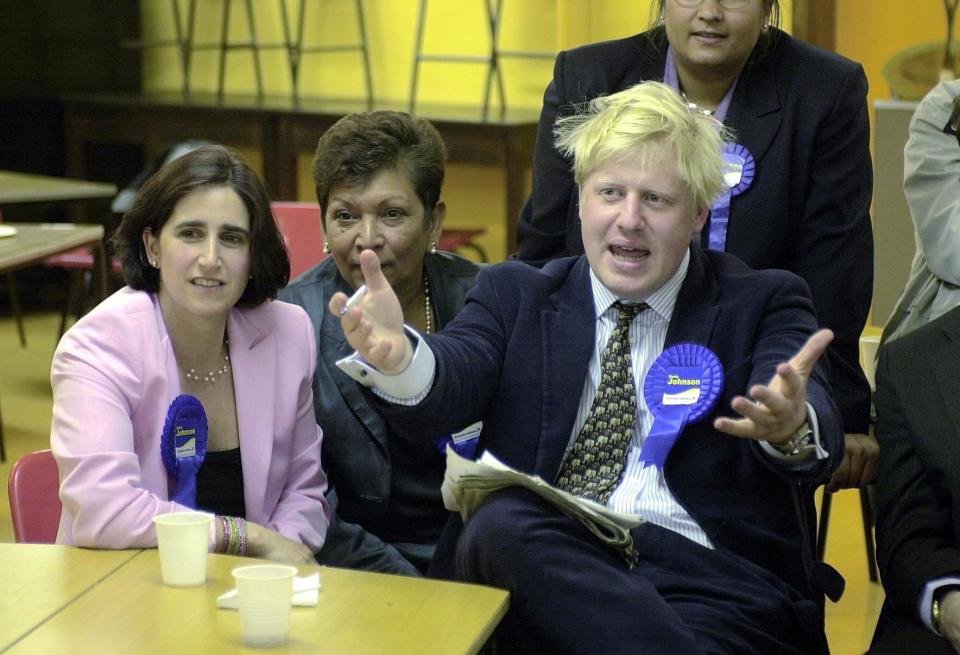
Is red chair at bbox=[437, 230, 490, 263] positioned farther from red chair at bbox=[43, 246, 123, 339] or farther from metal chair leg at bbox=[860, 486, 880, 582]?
metal chair leg at bbox=[860, 486, 880, 582]

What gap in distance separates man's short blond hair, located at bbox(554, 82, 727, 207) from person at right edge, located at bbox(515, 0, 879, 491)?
37 centimetres

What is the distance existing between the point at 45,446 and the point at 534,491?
3895 millimetres

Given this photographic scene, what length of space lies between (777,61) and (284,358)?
3.89 ft

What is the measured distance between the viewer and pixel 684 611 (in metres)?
2.16

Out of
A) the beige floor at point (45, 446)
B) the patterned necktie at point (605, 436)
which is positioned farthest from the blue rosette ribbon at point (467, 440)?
the beige floor at point (45, 446)

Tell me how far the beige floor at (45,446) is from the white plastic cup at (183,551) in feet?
6.85

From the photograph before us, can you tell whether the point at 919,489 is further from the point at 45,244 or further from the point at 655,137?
the point at 45,244

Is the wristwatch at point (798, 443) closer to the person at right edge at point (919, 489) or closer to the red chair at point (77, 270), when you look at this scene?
the person at right edge at point (919, 489)

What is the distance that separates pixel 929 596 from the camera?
7.57 ft

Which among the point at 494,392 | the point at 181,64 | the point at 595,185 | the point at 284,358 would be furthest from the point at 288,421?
the point at 181,64

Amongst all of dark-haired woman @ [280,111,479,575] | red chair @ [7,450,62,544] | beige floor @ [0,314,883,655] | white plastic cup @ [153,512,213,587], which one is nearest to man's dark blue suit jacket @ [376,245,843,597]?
dark-haired woman @ [280,111,479,575]

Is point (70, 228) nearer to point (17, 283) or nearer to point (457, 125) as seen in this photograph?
point (457, 125)

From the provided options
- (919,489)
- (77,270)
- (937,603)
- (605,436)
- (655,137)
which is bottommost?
(77,270)

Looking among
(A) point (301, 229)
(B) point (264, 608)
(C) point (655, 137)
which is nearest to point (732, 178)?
(C) point (655, 137)
